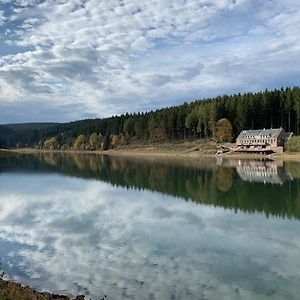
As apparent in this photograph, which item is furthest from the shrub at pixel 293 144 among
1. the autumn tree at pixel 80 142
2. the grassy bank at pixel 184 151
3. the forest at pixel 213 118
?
the autumn tree at pixel 80 142

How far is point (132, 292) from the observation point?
594 inches

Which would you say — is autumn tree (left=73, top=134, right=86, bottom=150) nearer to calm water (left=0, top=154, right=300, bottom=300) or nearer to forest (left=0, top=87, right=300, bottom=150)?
forest (left=0, top=87, right=300, bottom=150)

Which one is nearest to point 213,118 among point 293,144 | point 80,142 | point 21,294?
point 293,144

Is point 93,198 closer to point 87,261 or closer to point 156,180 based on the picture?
point 156,180

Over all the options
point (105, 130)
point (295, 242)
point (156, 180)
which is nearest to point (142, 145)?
point (105, 130)

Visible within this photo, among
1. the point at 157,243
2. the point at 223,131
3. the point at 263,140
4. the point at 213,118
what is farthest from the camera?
the point at 213,118

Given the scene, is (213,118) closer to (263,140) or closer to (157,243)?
(263,140)

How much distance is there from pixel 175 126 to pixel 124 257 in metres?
125

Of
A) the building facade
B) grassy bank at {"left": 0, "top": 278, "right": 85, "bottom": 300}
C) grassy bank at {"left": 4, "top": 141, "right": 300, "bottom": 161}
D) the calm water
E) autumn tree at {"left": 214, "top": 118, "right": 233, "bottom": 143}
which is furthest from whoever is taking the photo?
autumn tree at {"left": 214, "top": 118, "right": 233, "bottom": 143}

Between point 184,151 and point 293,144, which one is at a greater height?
point 293,144

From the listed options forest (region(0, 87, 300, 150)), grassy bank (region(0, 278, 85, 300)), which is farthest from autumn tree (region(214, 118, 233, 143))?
grassy bank (region(0, 278, 85, 300))

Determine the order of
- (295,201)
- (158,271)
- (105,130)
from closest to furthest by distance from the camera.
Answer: (158,271) → (295,201) → (105,130)

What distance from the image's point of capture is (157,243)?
73.3 ft

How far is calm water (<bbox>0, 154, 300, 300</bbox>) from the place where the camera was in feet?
52.1
